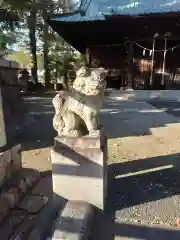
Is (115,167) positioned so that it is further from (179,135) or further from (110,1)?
(110,1)

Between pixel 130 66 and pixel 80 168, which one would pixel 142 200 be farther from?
pixel 130 66

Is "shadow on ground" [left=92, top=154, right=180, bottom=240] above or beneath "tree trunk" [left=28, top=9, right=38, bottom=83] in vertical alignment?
beneath

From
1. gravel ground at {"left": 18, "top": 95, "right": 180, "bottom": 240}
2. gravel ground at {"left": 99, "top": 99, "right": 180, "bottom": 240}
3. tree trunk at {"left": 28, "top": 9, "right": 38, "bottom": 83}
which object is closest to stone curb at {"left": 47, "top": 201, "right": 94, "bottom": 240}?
gravel ground at {"left": 18, "top": 95, "right": 180, "bottom": 240}

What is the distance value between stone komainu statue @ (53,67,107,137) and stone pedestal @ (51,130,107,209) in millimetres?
136

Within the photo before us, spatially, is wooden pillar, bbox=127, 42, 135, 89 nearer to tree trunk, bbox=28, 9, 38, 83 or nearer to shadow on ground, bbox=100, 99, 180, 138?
shadow on ground, bbox=100, 99, 180, 138

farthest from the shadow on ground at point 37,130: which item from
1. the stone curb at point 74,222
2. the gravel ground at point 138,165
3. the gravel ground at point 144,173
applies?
the stone curb at point 74,222

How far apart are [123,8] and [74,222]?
1067 cm

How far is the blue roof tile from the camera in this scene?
10383 millimetres

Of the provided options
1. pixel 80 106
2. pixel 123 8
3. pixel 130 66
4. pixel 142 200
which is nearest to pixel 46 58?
pixel 130 66

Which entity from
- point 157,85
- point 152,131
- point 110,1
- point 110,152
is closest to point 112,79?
point 157,85

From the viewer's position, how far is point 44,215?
104 inches

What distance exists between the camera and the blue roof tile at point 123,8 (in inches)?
409

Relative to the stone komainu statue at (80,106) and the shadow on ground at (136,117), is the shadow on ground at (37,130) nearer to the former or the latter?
the shadow on ground at (136,117)

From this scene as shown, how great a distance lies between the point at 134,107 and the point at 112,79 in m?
6.17
